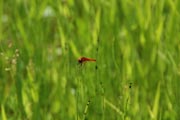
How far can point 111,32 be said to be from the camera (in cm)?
236

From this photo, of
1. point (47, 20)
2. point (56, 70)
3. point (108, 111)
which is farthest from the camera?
point (47, 20)

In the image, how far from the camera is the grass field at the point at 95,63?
1.91 meters

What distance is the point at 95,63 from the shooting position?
1.92 metres

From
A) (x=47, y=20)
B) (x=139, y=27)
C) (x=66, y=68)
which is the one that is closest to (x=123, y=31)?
(x=139, y=27)

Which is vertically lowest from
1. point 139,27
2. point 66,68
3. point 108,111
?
point 108,111

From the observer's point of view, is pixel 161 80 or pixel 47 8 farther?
pixel 47 8

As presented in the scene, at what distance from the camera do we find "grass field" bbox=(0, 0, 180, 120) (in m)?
1.91

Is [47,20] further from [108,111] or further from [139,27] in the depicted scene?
[108,111]

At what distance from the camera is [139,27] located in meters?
2.39

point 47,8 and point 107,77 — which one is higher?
point 47,8

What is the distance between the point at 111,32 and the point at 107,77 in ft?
1.24

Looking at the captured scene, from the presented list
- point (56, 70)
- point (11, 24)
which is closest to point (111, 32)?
point (56, 70)

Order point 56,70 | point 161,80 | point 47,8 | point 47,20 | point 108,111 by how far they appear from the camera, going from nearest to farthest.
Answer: point 108,111 → point 161,80 → point 56,70 → point 47,20 → point 47,8

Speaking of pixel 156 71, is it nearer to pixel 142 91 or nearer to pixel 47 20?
pixel 142 91
